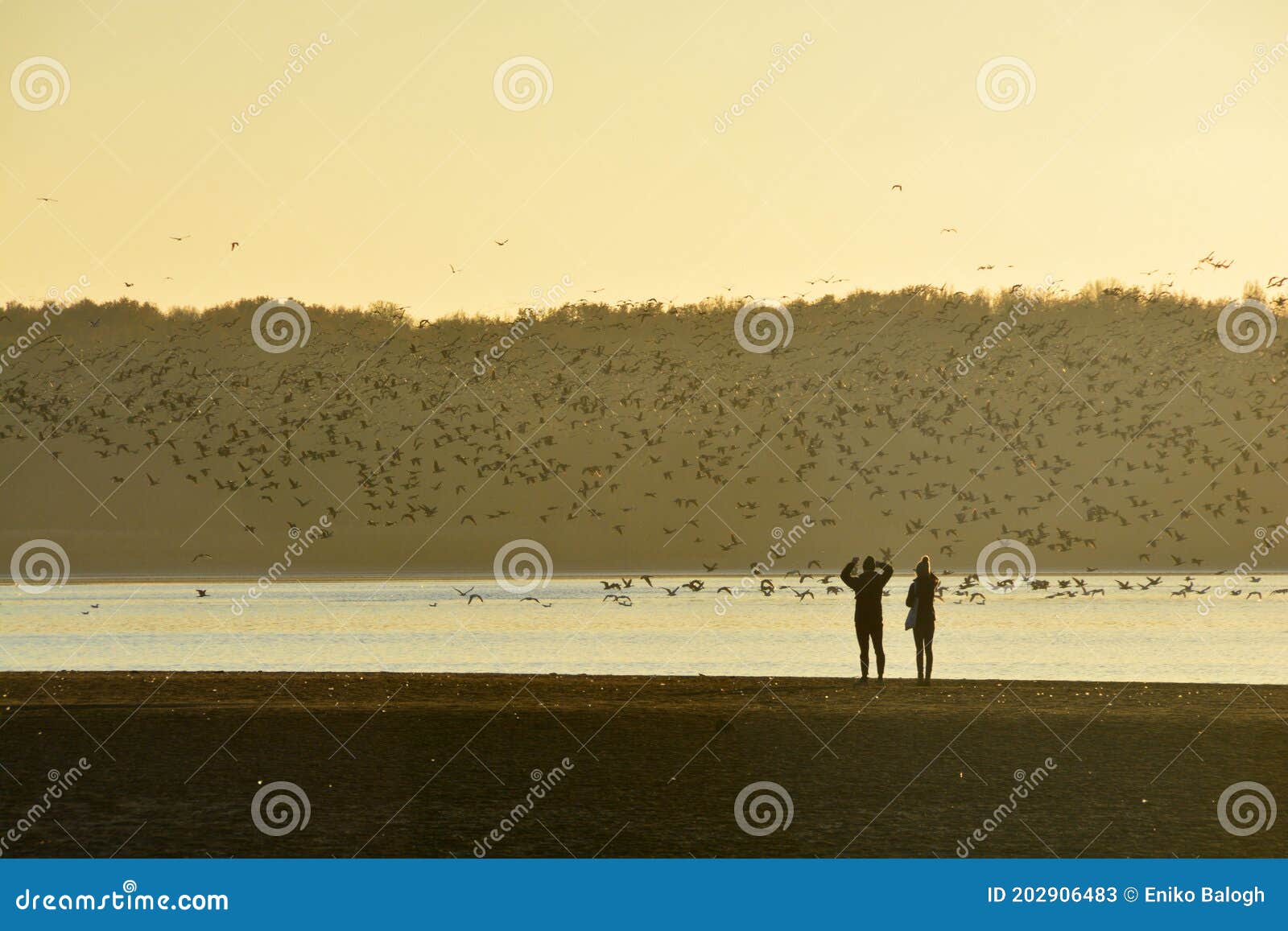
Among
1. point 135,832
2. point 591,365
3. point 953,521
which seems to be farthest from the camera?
point 591,365

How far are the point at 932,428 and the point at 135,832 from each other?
268 ft

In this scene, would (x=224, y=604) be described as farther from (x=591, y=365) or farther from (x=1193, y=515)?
(x=591, y=365)

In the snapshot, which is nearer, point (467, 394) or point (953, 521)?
point (953, 521)

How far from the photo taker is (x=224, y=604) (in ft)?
163

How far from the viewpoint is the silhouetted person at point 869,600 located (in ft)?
73.6

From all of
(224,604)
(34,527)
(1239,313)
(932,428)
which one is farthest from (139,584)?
(1239,313)

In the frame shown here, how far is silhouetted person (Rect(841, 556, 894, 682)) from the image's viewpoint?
73.6ft
